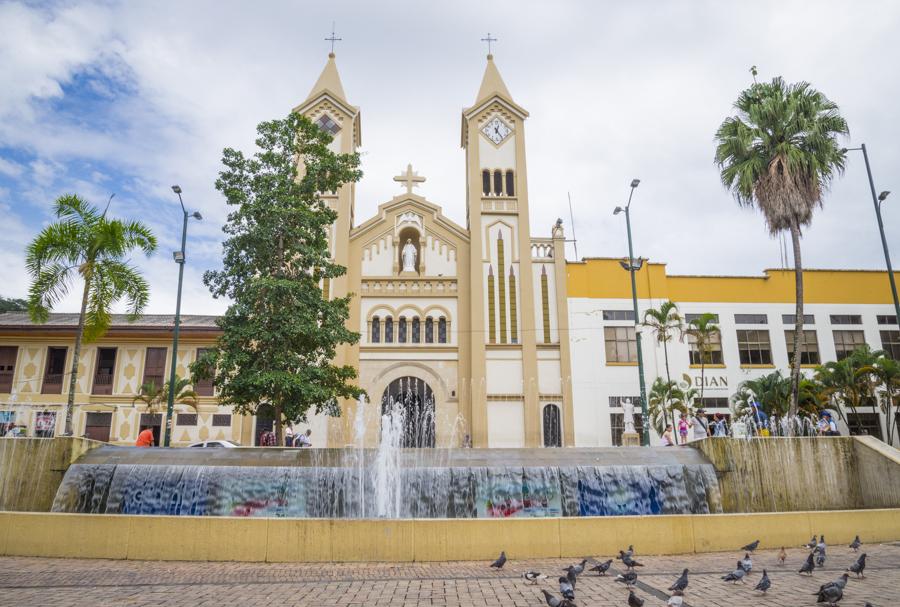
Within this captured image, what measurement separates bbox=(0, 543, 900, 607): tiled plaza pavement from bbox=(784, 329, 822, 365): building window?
2360 centimetres

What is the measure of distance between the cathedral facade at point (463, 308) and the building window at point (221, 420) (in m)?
4.94

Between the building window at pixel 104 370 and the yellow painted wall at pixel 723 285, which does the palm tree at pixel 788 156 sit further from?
the building window at pixel 104 370

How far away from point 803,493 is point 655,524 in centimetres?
610

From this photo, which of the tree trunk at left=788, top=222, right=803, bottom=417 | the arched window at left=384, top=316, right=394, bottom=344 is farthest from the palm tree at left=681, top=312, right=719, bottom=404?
the arched window at left=384, top=316, right=394, bottom=344

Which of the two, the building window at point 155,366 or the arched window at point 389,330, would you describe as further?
the building window at point 155,366

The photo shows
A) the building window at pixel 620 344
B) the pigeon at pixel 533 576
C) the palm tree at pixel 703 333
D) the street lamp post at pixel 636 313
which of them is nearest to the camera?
the pigeon at pixel 533 576

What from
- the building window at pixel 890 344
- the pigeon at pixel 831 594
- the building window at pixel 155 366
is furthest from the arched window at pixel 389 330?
the building window at pixel 890 344

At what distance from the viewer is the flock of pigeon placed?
6.79m

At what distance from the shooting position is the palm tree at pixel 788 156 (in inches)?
866

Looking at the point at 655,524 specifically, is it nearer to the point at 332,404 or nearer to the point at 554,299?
the point at 332,404

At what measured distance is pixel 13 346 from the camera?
30.3 metres

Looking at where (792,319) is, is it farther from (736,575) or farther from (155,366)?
(155,366)

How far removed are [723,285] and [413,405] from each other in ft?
56.2

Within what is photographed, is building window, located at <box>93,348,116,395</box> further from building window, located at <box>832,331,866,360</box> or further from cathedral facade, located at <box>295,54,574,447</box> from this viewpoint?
building window, located at <box>832,331,866,360</box>
